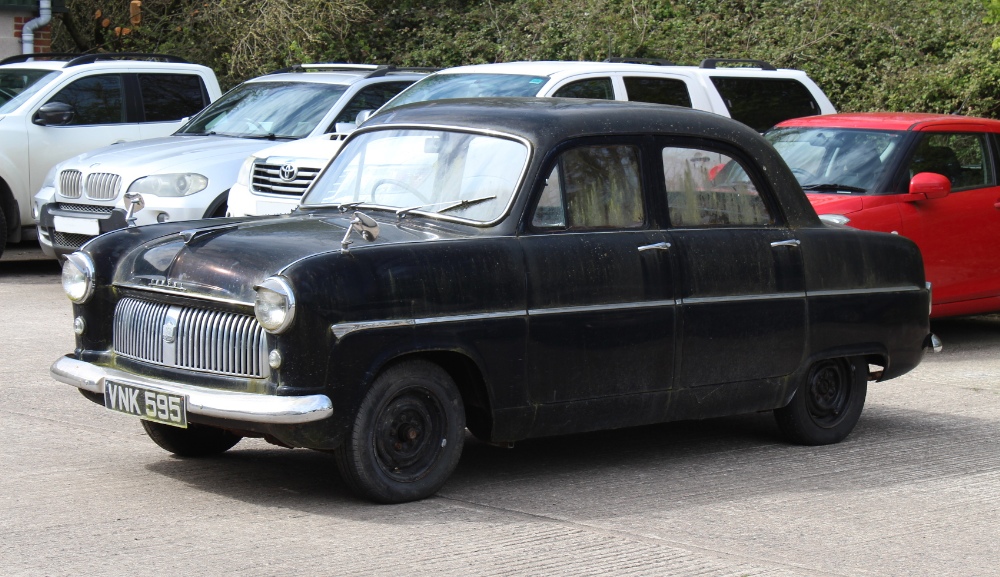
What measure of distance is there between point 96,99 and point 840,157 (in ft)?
26.4

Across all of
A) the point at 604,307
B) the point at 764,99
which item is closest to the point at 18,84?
the point at 764,99

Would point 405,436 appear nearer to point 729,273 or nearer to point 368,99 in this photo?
point 729,273

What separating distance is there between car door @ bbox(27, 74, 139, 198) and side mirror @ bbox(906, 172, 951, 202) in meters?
8.40

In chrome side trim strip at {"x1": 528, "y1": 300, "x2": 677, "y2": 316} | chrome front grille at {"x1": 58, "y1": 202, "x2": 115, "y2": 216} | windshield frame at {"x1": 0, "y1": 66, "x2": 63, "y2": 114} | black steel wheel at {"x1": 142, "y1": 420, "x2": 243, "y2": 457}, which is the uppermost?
windshield frame at {"x1": 0, "y1": 66, "x2": 63, "y2": 114}

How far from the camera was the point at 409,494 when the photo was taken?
6.08 metres

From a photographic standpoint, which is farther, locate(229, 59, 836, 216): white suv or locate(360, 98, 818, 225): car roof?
locate(229, 59, 836, 216): white suv

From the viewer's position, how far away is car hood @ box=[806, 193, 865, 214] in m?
10.4

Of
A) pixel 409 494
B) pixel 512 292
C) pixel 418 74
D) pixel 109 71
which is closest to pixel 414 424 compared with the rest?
pixel 409 494

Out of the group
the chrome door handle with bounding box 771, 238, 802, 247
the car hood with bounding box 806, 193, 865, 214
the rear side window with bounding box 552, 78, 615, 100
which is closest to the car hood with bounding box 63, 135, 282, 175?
the rear side window with bounding box 552, 78, 615, 100

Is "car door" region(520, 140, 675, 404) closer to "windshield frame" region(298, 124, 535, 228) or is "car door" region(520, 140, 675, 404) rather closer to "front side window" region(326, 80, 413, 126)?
"windshield frame" region(298, 124, 535, 228)

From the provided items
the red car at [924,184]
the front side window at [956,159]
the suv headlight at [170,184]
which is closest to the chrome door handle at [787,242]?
the red car at [924,184]

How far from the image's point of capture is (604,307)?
6.52m

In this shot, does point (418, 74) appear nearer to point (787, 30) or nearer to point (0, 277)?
point (0, 277)

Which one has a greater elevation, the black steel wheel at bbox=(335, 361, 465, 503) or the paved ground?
the black steel wheel at bbox=(335, 361, 465, 503)
